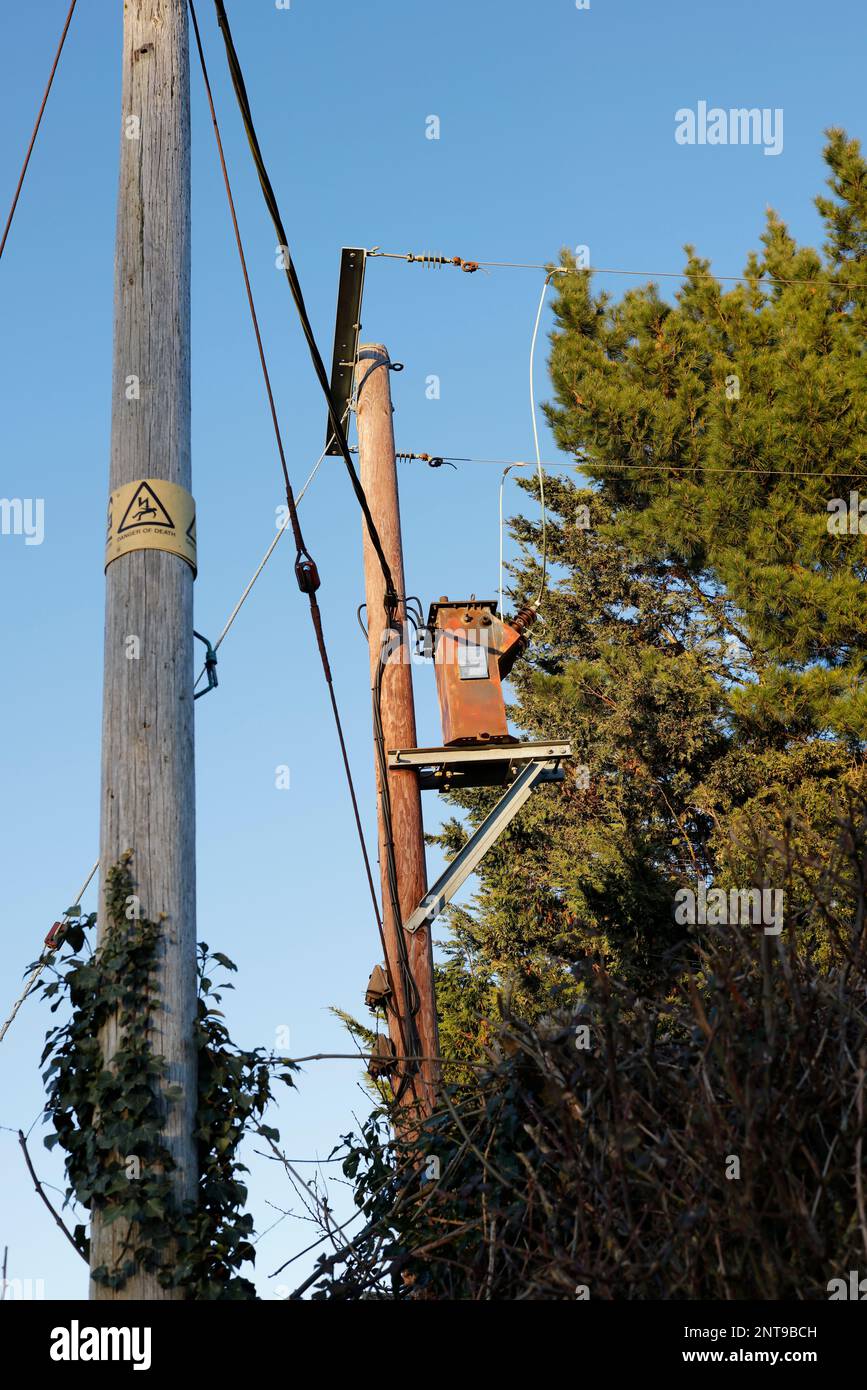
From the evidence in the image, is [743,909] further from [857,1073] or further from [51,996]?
[51,996]

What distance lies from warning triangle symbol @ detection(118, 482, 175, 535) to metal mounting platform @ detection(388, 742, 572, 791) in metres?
3.14

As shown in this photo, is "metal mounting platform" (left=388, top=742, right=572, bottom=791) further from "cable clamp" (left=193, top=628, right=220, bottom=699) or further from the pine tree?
the pine tree

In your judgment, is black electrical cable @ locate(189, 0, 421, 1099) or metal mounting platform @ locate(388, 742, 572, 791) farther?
metal mounting platform @ locate(388, 742, 572, 791)

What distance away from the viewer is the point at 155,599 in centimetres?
402

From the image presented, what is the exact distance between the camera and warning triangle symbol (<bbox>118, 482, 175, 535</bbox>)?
161 inches

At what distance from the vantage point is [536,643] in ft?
65.3

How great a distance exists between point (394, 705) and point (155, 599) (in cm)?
340

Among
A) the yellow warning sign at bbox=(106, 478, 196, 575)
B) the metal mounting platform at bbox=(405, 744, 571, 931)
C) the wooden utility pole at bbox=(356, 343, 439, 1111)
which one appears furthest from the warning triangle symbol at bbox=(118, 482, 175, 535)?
the metal mounting platform at bbox=(405, 744, 571, 931)

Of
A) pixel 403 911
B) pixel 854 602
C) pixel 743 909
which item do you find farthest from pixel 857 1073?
pixel 854 602

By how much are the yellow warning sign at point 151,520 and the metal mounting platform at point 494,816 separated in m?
3.07

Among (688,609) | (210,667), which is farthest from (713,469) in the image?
(210,667)

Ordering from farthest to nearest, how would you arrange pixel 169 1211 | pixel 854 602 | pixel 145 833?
1. pixel 854 602
2. pixel 145 833
3. pixel 169 1211

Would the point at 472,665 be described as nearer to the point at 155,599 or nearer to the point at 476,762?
the point at 476,762

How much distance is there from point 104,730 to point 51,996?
77 centimetres
